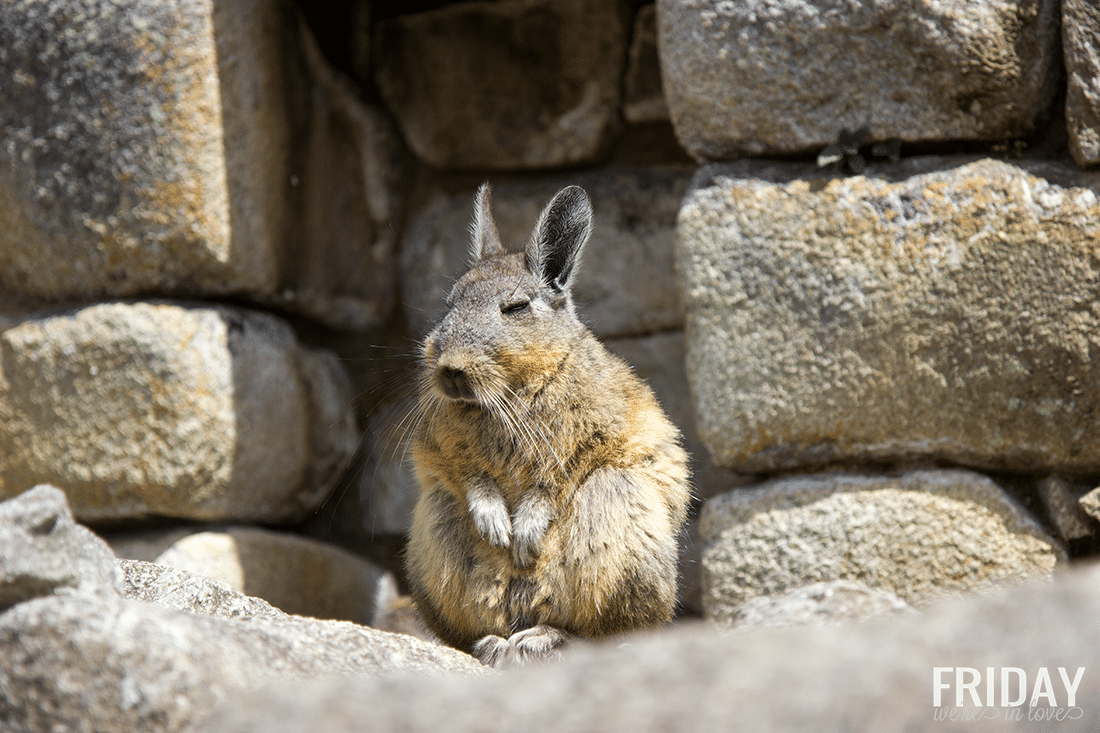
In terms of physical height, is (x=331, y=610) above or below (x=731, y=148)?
below

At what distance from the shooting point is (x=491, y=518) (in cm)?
305

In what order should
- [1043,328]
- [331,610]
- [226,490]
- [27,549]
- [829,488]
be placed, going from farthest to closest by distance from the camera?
[331,610] → [226,490] → [829,488] → [1043,328] → [27,549]

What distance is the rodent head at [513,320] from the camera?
315 cm

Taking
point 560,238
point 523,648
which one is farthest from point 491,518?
point 560,238

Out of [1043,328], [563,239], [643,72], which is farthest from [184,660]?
[643,72]

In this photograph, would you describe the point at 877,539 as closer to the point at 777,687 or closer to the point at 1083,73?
the point at 1083,73

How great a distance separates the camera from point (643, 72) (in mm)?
4445

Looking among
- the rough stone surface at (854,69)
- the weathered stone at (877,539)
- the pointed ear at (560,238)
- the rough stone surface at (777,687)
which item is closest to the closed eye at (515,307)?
the pointed ear at (560,238)

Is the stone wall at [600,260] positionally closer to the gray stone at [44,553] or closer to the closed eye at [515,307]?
the closed eye at [515,307]

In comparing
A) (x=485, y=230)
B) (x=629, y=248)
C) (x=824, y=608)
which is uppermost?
(x=485, y=230)

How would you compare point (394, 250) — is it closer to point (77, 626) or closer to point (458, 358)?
point (458, 358)

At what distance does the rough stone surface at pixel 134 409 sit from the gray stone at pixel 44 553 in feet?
5.36

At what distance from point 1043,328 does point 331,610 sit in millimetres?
3278

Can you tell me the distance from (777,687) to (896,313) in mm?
2209
